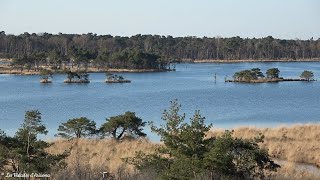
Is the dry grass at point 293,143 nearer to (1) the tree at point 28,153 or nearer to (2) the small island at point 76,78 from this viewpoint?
(1) the tree at point 28,153

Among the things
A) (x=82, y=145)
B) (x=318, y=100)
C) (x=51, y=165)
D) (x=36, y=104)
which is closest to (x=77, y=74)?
(x=36, y=104)

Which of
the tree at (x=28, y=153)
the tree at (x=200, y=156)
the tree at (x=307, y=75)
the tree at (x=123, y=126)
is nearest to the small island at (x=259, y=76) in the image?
the tree at (x=307, y=75)

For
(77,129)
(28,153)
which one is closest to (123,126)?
(77,129)

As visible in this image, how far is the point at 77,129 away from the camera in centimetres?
2167

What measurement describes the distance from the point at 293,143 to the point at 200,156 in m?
10.0

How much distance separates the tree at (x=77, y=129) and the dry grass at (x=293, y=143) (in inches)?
232

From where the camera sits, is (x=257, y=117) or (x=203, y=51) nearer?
(x=257, y=117)

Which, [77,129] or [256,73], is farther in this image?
[256,73]

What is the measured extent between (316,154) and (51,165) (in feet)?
32.1

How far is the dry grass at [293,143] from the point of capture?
55.4ft

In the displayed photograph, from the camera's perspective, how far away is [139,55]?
9181cm

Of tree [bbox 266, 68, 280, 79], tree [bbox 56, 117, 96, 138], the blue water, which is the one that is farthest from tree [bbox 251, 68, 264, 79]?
tree [bbox 56, 117, 96, 138]

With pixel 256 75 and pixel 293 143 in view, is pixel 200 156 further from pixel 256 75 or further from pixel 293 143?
pixel 256 75

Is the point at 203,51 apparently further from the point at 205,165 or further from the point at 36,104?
the point at 205,165
